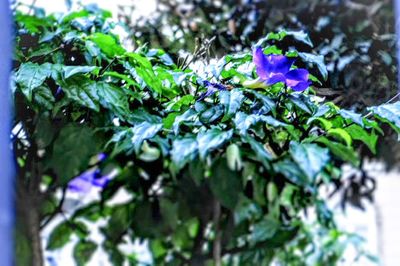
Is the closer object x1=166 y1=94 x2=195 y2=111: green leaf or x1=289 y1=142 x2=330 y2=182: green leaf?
x1=289 y1=142 x2=330 y2=182: green leaf

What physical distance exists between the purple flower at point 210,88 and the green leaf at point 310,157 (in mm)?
143

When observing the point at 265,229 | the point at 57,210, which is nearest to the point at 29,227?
the point at 57,210

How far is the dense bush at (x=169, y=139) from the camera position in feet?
2.71

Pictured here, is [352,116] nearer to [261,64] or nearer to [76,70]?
[261,64]

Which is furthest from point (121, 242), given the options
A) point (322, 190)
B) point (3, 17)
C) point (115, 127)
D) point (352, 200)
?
point (3, 17)

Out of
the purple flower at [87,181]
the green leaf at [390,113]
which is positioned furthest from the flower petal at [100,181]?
the green leaf at [390,113]

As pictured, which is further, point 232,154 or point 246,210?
point 246,210

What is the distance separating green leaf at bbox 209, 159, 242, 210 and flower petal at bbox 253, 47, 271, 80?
0.47 feet

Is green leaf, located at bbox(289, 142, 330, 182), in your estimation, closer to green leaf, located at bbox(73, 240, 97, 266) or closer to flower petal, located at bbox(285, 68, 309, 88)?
flower petal, located at bbox(285, 68, 309, 88)

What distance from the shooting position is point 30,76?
0.84 metres

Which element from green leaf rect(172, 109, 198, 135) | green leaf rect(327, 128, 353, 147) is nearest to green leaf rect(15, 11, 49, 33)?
green leaf rect(172, 109, 198, 135)

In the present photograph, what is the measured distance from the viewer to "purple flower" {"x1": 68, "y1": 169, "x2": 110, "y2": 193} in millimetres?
885

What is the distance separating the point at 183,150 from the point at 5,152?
40 centimetres

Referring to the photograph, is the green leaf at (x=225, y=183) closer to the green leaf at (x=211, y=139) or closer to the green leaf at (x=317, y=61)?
the green leaf at (x=211, y=139)
